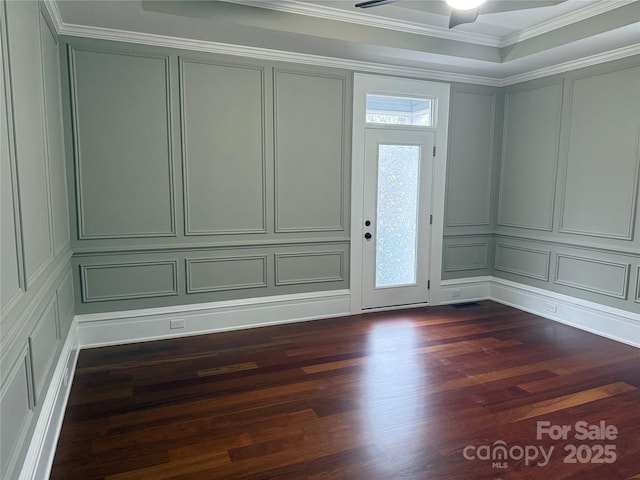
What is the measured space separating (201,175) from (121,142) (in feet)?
2.34

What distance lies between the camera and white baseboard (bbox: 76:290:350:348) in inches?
148

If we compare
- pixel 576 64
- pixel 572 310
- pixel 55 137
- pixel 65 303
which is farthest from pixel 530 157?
pixel 65 303

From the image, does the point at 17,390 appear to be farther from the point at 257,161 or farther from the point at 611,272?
the point at 611,272

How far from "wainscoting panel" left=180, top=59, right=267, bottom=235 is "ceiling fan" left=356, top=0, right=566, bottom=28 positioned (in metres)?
1.67

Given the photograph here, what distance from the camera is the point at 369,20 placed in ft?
12.1

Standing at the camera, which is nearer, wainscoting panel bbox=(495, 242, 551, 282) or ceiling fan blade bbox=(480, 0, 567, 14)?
ceiling fan blade bbox=(480, 0, 567, 14)

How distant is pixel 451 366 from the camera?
3.40 metres

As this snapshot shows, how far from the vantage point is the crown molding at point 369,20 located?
339 cm

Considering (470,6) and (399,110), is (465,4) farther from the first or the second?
(399,110)

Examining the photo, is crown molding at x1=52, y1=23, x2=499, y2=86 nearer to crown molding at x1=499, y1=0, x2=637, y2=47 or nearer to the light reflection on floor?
crown molding at x1=499, y1=0, x2=637, y2=47

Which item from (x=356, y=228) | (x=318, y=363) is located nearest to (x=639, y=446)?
(x=318, y=363)

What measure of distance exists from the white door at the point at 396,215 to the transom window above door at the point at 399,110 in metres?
0.11

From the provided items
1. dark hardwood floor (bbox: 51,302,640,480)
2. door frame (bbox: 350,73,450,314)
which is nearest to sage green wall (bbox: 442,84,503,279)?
door frame (bbox: 350,73,450,314)

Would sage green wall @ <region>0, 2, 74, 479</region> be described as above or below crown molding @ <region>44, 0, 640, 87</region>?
below
